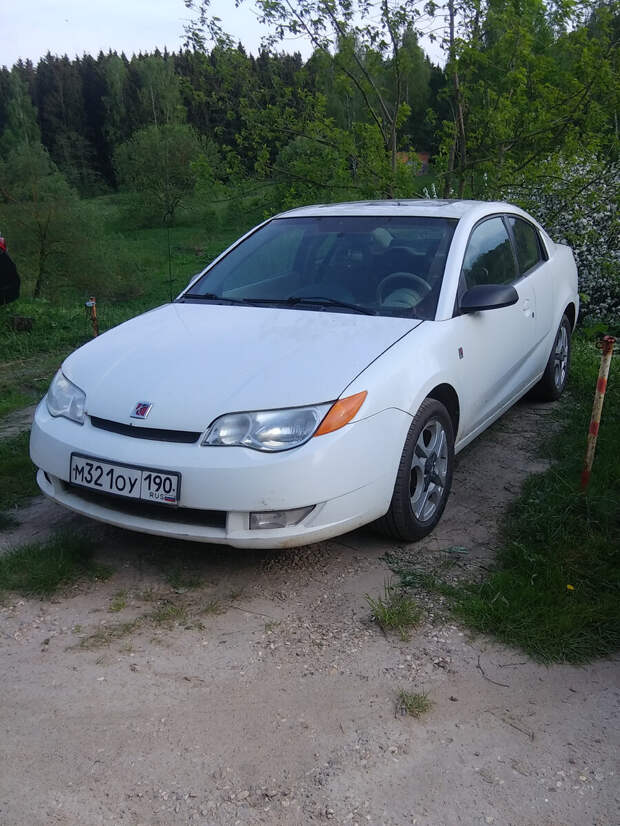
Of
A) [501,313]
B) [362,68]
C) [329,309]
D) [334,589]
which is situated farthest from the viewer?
[362,68]

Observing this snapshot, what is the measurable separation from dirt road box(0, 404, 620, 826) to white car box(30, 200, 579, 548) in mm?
316

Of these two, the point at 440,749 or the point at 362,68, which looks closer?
the point at 440,749

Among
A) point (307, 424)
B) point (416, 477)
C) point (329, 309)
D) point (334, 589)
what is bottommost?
point (334, 589)

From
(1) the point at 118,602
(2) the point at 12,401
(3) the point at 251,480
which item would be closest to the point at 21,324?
(2) the point at 12,401

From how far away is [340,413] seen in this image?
10.0 feet

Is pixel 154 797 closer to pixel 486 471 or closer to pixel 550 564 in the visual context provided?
pixel 550 564

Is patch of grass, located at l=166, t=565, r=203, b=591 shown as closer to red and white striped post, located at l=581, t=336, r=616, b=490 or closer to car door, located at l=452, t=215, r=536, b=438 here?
car door, located at l=452, t=215, r=536, b=438

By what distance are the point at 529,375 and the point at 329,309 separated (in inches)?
71.1

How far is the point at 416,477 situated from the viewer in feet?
11.8

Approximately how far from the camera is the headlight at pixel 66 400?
11.1 ft

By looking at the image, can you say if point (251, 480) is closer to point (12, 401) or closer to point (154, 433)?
point (154, 433)

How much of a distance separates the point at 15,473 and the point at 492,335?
9.55 ft

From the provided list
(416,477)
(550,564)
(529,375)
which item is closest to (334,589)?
(416,477)

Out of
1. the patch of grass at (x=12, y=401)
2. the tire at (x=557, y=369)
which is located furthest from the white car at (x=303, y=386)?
the patch of grass at (x=12, y=401)
